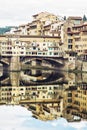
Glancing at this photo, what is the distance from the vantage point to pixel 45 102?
18.2 m

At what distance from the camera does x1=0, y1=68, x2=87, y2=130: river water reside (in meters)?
12.2

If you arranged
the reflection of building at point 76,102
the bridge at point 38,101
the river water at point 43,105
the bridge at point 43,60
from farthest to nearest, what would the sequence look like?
the bridge at point 43,60, the bridge at point 38,101, the reflection of building at point 76,102, the river water at point 43,105

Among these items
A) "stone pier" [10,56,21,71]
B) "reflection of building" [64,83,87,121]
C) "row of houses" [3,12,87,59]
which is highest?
"row of houses" [3,12,87,59]

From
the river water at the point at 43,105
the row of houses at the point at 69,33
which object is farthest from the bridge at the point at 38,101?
the row of houses at the point at 69,33

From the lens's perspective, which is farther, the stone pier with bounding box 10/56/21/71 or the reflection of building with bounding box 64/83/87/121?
the stone pier with bounding box 10/56/21/71

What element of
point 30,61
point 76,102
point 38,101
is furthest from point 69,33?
point 38,101

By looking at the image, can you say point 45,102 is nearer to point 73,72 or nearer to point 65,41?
point 73,72

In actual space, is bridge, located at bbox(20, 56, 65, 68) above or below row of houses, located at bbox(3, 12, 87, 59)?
below

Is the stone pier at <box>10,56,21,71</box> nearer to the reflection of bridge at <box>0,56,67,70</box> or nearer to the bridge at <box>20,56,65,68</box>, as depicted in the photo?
the reflection of bridge at <box>0,56,67,70</box>

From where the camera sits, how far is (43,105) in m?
17.2

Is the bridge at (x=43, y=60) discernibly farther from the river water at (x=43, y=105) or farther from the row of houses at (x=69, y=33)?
the river water at (x=43, y=105)

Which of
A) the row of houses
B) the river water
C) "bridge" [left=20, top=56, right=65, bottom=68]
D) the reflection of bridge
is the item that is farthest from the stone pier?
the river water

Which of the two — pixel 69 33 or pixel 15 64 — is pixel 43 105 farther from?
pixel 69 33

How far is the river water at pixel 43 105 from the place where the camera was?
40.1 ft
